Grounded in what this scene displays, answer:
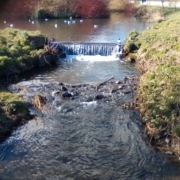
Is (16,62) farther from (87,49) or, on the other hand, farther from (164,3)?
(164,3)

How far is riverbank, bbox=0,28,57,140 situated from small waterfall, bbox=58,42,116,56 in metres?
2.17

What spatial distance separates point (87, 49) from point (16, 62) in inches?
306

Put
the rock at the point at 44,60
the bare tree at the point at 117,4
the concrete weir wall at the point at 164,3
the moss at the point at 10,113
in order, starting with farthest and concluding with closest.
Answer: the bare tree at the point at 117,4, the concrete weir wall at the point at 164,3, the rock at the point at 44,60, the moss at the point at 10,113

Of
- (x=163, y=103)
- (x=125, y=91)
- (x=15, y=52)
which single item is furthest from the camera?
(x=15, y=52)

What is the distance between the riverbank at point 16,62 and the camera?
51.6 ft

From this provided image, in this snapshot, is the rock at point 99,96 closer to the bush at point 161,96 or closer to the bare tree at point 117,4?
the bush at point 161,96

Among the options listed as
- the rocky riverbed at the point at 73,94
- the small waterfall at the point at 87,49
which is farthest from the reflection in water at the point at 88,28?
the rocky riverbed at the point at 73,94

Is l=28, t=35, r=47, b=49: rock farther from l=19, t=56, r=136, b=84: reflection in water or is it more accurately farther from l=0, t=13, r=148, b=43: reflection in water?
l=0, t=13, r=148, b=43: reflection in water

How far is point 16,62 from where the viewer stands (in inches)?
920

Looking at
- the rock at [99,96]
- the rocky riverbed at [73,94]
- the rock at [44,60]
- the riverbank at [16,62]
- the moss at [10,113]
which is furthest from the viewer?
the rock at [44,60]

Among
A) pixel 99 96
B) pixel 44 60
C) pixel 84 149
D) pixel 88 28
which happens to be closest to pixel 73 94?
pixel 99 96

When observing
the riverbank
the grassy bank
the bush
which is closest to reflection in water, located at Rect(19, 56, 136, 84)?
the riverbank

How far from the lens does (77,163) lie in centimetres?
1259

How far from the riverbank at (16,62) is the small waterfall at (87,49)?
2.17m
